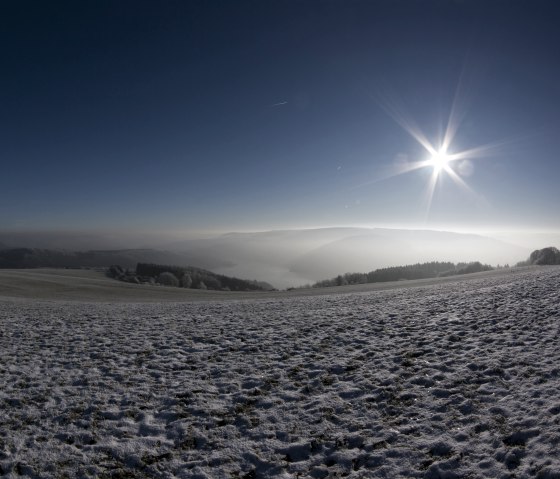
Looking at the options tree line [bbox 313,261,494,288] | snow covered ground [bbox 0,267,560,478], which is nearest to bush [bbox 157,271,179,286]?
tree line [bbox 313,261,494,288]

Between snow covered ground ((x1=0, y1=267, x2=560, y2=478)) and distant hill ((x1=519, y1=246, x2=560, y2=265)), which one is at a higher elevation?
distant hill ((x1=519, y1=246, x2=560, y2=265))

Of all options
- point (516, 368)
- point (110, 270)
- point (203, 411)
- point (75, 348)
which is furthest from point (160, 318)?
point (110, 270)

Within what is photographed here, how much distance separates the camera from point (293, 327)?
1527 cm

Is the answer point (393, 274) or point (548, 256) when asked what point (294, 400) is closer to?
point (548, 256)

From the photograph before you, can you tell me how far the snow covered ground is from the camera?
20.8 feet

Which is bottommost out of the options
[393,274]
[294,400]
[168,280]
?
[168,280]

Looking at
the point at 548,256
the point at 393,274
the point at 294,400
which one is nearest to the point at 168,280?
the point at 393,274

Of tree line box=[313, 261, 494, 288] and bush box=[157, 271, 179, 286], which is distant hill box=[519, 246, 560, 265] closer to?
tree line box=[313, 261, 494, 288]

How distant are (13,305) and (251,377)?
74.2ft

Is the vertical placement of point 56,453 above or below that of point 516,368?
below

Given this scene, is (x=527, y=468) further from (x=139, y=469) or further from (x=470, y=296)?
(x=470, y=296)

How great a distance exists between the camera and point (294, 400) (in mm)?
8617

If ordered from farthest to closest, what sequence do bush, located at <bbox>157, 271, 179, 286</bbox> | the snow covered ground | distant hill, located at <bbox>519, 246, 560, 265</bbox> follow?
bush, located at <bbox>157, 271, 179, 286</bbox>, distant hill, located at <bbox>519, 246, 560, 265</bbox>, the snow covered ground

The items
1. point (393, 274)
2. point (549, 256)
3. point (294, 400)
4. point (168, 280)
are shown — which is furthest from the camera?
point (393, 274)
